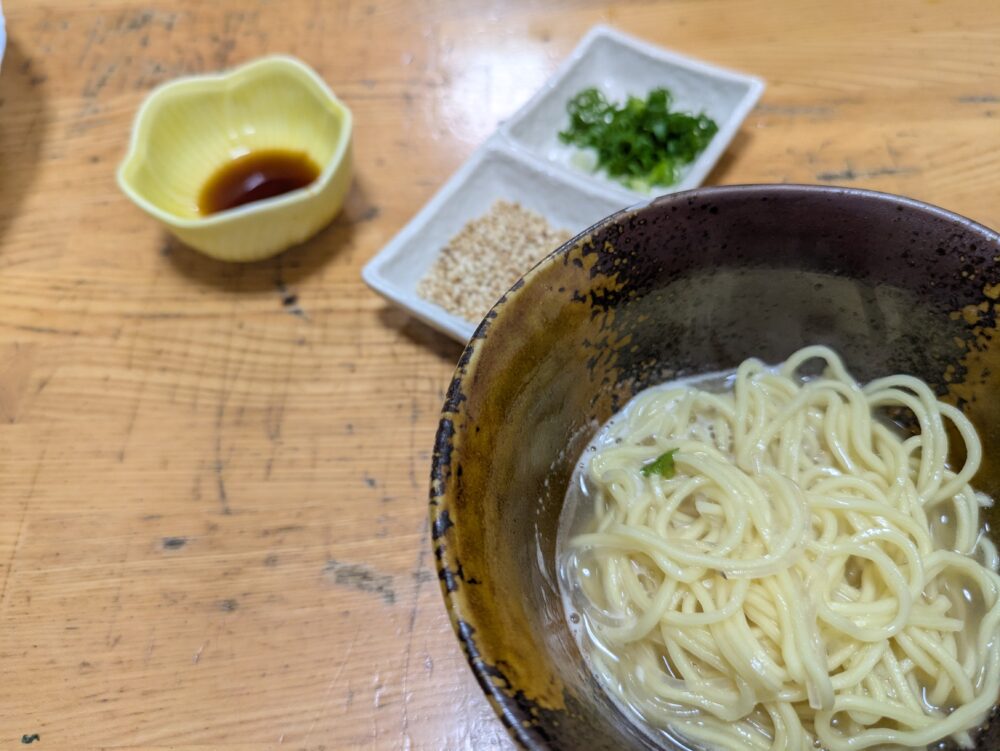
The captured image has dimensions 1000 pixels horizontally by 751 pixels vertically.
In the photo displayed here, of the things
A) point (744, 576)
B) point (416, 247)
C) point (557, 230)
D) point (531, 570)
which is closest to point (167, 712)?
point (531, 570)

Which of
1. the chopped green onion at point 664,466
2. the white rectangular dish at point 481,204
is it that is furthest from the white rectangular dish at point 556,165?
the chopped green onion at point 664,466

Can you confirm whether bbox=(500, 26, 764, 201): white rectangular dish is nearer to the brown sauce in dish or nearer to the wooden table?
the wooden table

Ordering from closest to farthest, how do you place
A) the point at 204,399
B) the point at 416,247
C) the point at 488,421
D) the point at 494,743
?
the point at 488,421
the point at 494,743
the point at 204,399
the point at 416,247

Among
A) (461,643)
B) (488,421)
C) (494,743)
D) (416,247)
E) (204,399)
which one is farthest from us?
(416,247)

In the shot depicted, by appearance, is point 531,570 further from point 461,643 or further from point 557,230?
point 557,230

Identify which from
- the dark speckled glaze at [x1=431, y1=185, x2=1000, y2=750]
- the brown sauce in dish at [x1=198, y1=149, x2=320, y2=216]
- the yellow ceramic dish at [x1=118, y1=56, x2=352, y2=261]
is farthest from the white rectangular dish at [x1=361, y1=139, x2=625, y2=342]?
the dark speckled glaze at [x1=431, y1=185, x2=1000, y2=750]

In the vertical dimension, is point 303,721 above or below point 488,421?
below
